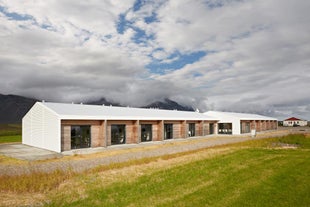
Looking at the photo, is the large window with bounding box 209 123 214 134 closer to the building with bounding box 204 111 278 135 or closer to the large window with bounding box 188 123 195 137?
the building with bounding box 204 111 278 135

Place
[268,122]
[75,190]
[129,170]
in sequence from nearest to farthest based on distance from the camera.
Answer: [75,190]
[129,170]
[268,122]

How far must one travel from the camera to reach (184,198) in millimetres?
9109

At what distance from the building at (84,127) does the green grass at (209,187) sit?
13937 mm

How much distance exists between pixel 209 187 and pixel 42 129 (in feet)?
76.8

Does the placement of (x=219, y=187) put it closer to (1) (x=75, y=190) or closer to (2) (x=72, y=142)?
(1) (x=75, y=190)

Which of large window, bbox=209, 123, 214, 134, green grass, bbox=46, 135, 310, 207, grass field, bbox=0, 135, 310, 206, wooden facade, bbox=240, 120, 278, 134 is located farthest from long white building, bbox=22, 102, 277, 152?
green grass, bbox=46, 135, 310, 207

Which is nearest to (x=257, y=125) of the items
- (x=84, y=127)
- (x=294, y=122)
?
(x=84, y=127)

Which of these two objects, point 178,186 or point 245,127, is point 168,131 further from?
point 178,186

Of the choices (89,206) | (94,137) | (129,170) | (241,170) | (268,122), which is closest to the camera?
(89,206)

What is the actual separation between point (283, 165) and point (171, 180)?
248 inches

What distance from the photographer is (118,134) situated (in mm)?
31844

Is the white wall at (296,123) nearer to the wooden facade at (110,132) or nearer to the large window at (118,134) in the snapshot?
the wooden facade at (110,132)

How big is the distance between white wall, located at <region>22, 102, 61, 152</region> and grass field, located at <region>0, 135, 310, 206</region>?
12.5m

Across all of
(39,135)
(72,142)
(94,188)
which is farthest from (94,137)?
(94,188)
